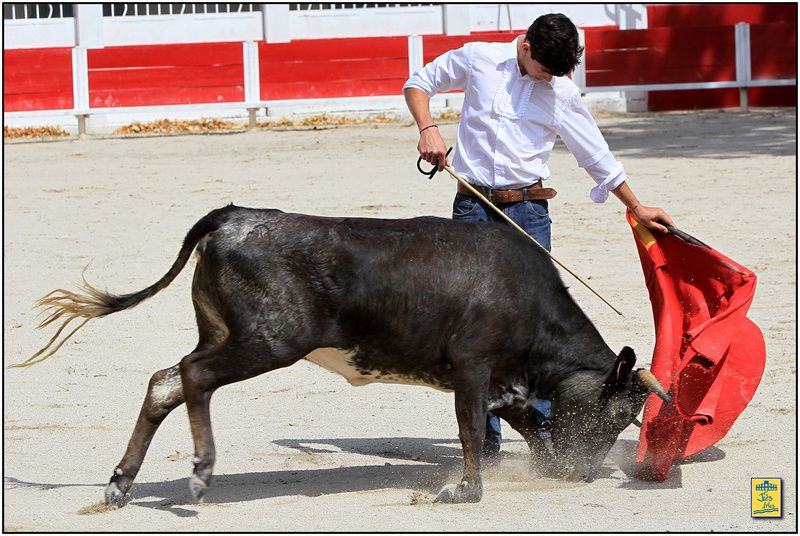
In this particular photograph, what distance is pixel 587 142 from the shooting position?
12.7ft

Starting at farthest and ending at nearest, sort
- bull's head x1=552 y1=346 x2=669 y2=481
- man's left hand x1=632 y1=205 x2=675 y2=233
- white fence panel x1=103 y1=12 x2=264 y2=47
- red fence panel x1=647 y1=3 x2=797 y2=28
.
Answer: red fence panel x1=647 y1=3 x2=797 y2=28 → white fence panel x1=103 y1=12 x2=264 y2=47 → man's left hand x1=632 y1=205 x2=675 y2=233 → bull's head x1=552 y1=346 x2=669 y2=481

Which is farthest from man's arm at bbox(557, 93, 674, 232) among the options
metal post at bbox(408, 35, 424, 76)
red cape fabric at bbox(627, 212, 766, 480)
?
metal post at bbox(408, 35, 424, 76)

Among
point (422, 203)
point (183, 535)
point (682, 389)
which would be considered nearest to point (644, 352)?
point (682, 389)

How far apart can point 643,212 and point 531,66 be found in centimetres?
60

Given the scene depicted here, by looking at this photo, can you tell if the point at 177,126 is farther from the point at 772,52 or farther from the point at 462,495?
the point at 462,495

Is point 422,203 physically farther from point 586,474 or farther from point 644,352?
point 586,474

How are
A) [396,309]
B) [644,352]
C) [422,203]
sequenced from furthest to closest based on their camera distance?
1. [422,203]
2. [644,352]
3. [396,309]

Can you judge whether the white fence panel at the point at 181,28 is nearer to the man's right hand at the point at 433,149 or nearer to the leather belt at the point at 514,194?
the leather belt at the point at 514,194

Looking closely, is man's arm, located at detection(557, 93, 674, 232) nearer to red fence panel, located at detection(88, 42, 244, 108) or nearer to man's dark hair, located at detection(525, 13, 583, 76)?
man's dark hair, located at detection(525, 13, 583, 76)

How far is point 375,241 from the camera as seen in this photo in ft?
11.6

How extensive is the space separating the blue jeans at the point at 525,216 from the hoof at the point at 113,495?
114 centimetres

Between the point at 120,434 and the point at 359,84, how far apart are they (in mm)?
9914

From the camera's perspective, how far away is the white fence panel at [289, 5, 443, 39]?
48.4 ft

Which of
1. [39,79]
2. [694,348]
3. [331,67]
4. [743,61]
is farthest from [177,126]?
[694,348]
